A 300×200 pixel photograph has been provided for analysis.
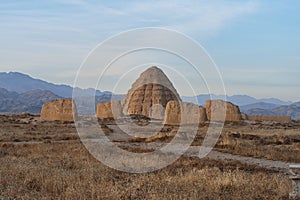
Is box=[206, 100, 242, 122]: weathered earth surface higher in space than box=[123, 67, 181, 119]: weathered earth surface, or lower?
lower

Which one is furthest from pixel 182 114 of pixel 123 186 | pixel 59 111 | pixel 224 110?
pixel 123 186

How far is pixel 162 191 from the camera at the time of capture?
9.56 metres

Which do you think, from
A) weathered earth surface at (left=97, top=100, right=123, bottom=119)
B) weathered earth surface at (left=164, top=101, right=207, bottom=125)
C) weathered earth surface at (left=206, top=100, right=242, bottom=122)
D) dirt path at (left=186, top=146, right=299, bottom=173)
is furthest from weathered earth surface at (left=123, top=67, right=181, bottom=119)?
dirt path at (left=186, top=146, right=299, bottom=173)

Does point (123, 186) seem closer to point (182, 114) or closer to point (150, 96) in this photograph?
point (182, 114)

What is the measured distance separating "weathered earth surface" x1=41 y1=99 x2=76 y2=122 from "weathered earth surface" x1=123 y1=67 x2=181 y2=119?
2802 centimetres

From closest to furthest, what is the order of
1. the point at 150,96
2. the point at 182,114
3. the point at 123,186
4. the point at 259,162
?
the point at 123,186, the point at 259,162, the point at 182,114, the point at 150,96

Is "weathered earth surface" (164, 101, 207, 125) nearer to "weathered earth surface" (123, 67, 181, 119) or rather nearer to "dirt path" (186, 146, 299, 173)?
"dirt path" (186, 146, 299, 173)

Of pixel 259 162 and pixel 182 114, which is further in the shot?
pixel 182 114

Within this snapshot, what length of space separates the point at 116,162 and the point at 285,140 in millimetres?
17468

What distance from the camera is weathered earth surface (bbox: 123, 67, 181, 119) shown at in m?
91.5

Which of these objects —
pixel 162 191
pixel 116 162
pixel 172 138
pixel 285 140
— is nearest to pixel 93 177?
pixel 162 191

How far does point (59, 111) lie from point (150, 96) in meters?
37.2

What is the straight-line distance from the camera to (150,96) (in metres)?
95.3

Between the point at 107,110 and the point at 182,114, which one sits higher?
the point at 107,110
